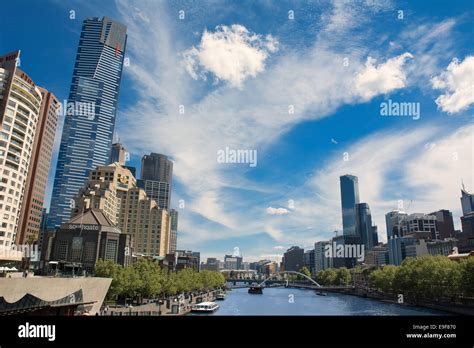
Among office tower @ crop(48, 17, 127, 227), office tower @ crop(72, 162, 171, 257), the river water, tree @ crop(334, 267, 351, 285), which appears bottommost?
the river water

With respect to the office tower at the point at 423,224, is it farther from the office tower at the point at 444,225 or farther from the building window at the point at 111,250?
the building window at the point at 111,250

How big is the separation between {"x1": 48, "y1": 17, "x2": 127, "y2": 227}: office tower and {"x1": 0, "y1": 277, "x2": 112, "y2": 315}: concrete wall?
140 metres

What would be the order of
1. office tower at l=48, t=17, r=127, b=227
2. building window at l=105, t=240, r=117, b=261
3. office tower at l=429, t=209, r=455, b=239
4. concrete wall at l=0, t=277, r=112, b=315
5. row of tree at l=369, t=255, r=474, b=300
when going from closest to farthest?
concrete wall at l=0, t=277, r=112, b=315, row of tree at l=369, t=255, r=474, b=300, building window at l=105, t=240, r=117, b=261, office tower at l=429, t=209, r=455, b=239, office tower at l=48, t=17, r=127, b=227

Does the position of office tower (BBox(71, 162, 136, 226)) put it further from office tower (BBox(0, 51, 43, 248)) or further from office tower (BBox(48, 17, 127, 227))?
office tower (BBox(48, 17, 127, 227))

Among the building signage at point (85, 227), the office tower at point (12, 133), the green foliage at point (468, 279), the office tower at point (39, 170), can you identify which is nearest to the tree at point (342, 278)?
the green foliage at point (468, 279)

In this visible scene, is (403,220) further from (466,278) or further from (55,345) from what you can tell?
(55,345)

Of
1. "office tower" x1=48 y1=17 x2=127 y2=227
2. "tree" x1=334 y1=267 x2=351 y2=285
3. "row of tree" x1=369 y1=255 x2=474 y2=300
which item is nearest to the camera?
"row of tree" x1=369 y1=255 x2=474 y2=300

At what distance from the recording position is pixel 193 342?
3730mm

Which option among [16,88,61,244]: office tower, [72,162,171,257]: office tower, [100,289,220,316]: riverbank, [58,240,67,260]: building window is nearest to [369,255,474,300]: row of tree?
[100,289,220,316]: riverbank

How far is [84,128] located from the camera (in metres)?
180

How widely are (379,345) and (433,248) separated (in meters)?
145

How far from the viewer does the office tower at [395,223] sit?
164 metres

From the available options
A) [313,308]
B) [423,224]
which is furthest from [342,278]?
[313,308]

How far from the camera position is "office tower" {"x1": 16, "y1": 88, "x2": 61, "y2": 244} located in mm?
101000
